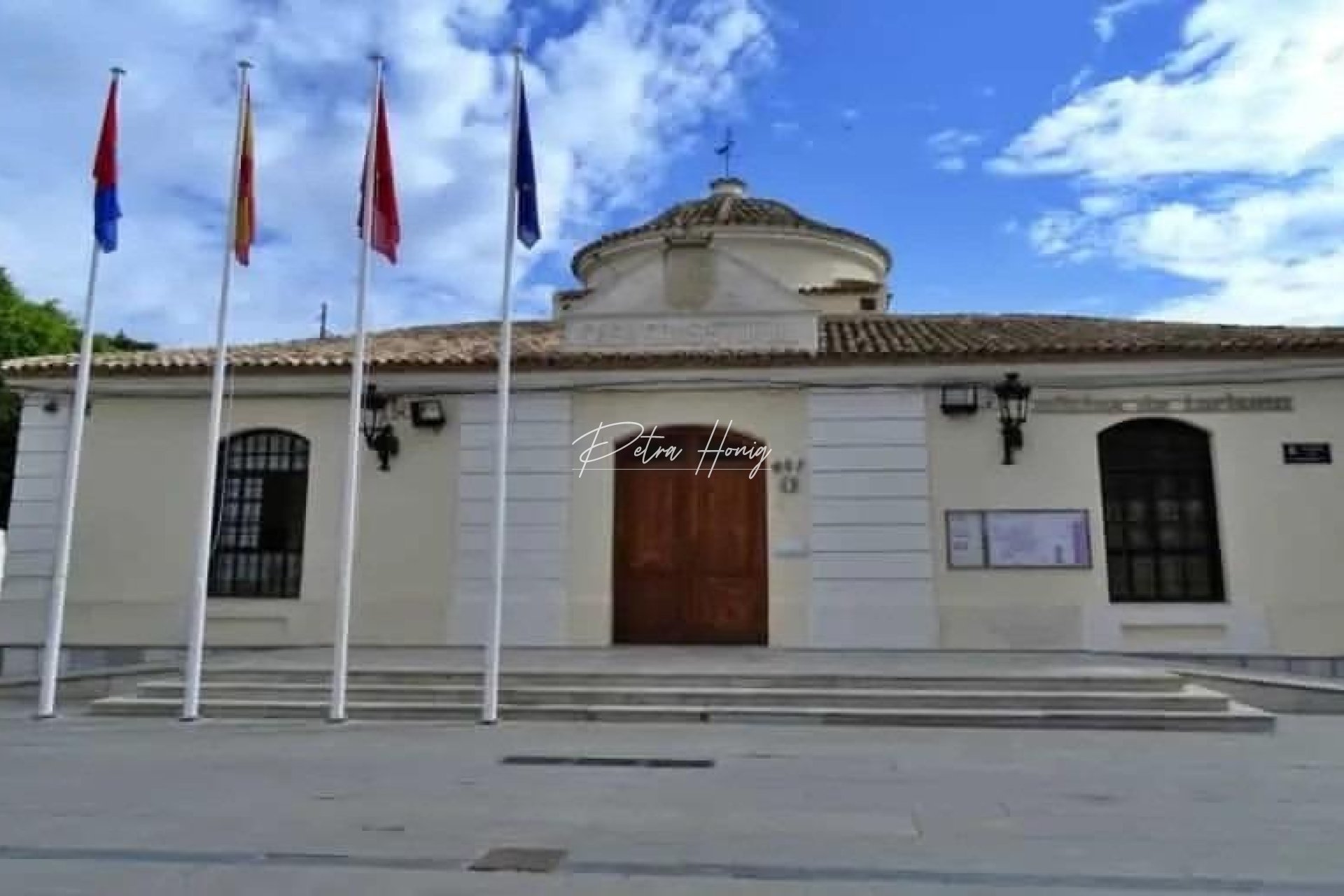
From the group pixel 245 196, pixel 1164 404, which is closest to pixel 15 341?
pixel 245 196

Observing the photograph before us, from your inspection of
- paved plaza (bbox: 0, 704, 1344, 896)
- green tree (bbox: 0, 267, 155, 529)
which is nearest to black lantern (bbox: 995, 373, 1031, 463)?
paved plaza (bbox: 0, 704, 1344, 896)

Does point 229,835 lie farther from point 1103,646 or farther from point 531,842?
point 1103,646

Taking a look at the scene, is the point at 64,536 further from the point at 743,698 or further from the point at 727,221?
the point at 727,221

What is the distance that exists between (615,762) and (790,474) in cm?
585

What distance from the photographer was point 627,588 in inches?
485

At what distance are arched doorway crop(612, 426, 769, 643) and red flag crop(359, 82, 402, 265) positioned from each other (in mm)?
4332

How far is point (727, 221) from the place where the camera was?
57.5ft

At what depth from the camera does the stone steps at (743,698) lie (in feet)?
27.8

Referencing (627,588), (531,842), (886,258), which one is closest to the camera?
(531,842)

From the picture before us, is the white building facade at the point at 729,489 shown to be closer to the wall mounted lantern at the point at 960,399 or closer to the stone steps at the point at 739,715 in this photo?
the wall mounted lantern at the point at 960,399

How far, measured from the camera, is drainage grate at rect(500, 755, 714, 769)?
22.2 ft

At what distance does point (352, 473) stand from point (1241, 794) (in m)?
6.83

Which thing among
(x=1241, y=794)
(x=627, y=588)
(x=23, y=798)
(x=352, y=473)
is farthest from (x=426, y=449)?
(x=1241, y=794)

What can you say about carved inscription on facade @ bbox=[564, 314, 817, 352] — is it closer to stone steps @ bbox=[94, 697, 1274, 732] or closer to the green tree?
stone steps @ bbox=[94, 697, 1274, 732]
